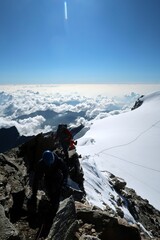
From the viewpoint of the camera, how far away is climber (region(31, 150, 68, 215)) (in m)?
8.46

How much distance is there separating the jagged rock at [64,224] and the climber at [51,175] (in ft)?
3.30

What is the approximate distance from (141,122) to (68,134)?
174 feet

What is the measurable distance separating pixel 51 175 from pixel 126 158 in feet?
113

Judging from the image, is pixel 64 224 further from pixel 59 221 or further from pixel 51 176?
pixel 51 176

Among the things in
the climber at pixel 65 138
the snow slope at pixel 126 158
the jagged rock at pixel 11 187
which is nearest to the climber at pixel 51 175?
the jagged rock at pixel 11 187

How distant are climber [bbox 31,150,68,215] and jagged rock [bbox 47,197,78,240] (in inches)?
39.6

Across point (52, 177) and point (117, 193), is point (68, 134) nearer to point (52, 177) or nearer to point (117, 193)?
point (52, 177)

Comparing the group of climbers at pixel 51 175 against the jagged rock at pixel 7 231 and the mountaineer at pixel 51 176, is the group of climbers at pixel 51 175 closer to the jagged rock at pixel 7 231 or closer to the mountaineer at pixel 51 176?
the mountaineer at pixel 51 176

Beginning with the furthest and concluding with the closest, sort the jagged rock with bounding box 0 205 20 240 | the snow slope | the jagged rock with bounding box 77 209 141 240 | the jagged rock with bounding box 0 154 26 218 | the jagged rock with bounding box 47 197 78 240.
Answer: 1. the snow slope
2. the jagged rock with bounding box 0 154 26 218
3. the jagged rock with bounding box 77 209 141 240
4. the jagged rock with bounding box 47 197 78 240
5. the jagged rock with bounding box 0 205 20 240

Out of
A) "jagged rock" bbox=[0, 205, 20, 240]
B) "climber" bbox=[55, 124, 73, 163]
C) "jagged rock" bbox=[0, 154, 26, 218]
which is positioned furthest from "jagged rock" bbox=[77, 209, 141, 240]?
"climber" bbox=[55, 124, 73, 163]

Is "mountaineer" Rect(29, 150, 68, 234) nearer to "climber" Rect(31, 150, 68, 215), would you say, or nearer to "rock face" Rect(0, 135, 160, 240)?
"climber" Rect(31, 150, 68, 215)

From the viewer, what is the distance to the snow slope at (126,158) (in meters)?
22.5

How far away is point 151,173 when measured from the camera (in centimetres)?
3625

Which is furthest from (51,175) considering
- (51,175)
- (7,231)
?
(7,231)
